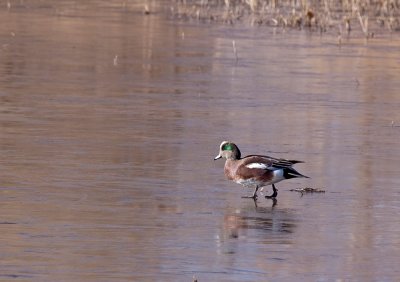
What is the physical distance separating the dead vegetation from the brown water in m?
Answer: 4.24

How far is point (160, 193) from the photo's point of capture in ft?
29.9

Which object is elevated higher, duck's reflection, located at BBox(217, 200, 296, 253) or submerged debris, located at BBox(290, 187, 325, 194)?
duck's reflection, located at BBox(217, 200, 296, 253)

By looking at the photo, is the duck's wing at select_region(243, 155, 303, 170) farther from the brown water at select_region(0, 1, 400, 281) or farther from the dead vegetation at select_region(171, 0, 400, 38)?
the dead vegetation at select_region(171, 0, 400, 38)

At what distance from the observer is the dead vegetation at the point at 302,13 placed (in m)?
26.1

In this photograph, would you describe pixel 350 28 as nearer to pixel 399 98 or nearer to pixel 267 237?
pixel 399 98

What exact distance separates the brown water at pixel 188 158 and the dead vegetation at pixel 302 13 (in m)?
4.24

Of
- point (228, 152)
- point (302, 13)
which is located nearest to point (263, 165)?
point (228, 152)

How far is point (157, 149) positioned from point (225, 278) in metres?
4.58

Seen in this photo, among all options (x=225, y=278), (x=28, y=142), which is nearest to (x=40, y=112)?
(x=28, y=142)

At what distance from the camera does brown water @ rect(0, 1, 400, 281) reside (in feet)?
23.1

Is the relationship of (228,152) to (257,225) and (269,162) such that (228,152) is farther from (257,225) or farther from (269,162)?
(257,225)

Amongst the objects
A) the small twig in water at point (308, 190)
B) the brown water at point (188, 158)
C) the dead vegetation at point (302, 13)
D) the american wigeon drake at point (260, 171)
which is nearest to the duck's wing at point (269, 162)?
the american wigeon drake at point (260, 171)

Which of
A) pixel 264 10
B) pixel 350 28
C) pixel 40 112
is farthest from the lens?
pixel 264 10

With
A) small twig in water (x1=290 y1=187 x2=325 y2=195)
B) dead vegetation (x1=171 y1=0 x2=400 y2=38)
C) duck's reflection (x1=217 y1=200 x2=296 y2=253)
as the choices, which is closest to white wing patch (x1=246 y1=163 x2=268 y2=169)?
duck's reflection (x1=217 y1=200 x2=296 y2=253)
